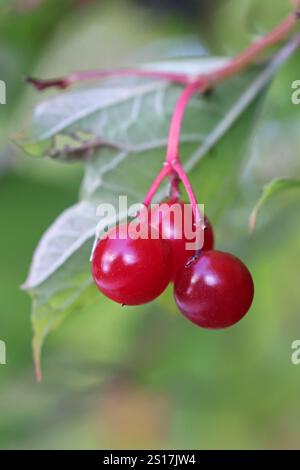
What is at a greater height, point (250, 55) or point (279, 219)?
point (279, 219)

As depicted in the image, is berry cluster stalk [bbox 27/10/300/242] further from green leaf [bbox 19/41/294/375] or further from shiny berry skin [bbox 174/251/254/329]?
shiny berry skin [bbox 174/251/254/329]

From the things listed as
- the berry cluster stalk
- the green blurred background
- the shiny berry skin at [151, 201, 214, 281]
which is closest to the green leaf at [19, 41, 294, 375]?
the berry cluster stalk

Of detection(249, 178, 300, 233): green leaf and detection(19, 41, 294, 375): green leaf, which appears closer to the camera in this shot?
detection(249, 178, 300, 233): green leaf

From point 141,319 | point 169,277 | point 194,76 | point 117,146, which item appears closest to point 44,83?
point 117,146

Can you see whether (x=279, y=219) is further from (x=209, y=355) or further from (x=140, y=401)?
(x=140, y=401)

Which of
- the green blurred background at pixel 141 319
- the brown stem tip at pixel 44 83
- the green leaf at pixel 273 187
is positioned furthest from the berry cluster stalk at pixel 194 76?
the green blurred background at pixel 141 319

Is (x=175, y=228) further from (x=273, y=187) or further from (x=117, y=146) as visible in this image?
(x=117, y=146)
